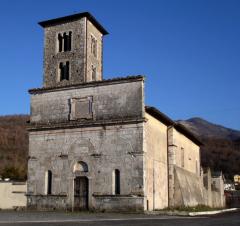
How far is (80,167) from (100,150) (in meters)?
1.78

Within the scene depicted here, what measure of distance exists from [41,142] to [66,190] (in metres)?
3.79

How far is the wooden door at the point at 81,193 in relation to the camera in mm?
25328

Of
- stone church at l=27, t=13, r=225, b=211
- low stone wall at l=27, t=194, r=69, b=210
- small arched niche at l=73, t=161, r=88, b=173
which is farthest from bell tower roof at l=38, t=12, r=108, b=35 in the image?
low stone wall at l=27, t=194, r=69, b=210

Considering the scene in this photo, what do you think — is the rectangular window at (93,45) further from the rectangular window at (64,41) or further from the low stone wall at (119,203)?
the low stone wall at (119,203)

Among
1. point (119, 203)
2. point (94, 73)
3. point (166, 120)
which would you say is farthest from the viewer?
point (94, 73)

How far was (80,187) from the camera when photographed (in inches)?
1014

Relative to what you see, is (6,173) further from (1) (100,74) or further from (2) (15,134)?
(2) (15,134)

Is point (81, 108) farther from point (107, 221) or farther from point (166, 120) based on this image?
point (107, 221)

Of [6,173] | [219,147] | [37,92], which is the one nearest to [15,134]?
[6,173]

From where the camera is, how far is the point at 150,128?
26422 millimetres

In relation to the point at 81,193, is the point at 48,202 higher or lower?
lower

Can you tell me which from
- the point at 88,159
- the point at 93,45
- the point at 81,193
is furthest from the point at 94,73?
the point at 81,193

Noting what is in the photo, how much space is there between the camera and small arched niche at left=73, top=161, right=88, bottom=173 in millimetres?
25889

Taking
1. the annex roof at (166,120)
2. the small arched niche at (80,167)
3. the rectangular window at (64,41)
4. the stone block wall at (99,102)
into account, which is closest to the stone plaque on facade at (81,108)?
the stone block wall at (99,102)
